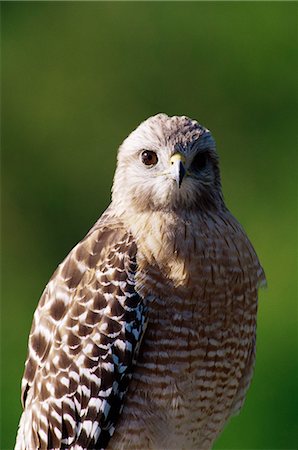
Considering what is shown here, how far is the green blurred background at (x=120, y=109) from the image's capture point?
1352 cm

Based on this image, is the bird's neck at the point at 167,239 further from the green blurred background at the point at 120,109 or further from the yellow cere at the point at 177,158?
the green blurred background at the point at 120,109

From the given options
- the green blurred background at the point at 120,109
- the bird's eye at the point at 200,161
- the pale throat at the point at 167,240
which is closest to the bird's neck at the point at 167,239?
the pale throat at the point at 167,240

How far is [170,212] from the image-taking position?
22.4 feet

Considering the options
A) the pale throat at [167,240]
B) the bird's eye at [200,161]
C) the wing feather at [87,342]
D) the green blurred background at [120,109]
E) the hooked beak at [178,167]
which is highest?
the green blurred background at [120,109]

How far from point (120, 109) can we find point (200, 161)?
24.3 ft

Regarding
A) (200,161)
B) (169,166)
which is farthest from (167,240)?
(200,161)

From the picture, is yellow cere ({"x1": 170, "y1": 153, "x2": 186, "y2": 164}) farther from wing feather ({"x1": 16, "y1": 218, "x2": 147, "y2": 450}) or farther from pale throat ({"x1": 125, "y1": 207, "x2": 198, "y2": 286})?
wing feather ({"x1": 16, "y1": 218, "x2": 147, "y2": 450})

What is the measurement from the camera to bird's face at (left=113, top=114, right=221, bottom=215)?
674cm

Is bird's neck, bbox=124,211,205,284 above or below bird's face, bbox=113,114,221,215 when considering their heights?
below

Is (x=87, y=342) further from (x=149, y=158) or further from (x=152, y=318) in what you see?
(x=149, y=158)

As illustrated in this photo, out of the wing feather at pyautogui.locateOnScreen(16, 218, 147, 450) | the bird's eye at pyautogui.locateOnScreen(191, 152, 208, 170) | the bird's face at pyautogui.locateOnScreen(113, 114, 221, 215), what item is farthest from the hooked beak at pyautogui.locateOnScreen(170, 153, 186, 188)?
the wing feather at pyautogui.locateOnScreen(16, 218, 147, 450)

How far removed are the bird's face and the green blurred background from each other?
588 cm

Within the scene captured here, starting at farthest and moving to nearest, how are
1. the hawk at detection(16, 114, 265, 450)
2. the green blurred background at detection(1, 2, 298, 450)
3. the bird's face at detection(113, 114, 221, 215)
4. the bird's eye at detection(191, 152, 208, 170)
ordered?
1. the green blurred background at detection(1, 2, 298, 450)
2. the bird's eye at detection(191, 152, 208, 170)
3. the bird's face at detection(113, 114, 221, 215)
4. the hawk at detection(16, 114, 265, 450)

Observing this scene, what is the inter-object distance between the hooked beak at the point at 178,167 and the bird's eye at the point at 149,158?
18cm
